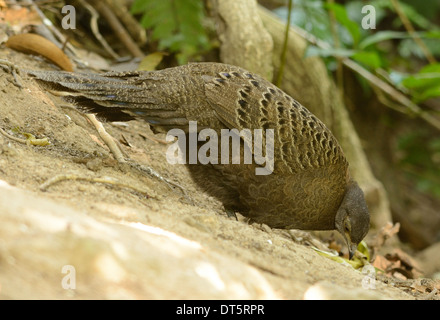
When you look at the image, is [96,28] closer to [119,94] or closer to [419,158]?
[119,94]

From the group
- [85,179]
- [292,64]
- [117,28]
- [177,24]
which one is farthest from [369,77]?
[85,179]

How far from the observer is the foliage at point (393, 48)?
20.0 ft

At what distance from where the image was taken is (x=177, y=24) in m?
6.14

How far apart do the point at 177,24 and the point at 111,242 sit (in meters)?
4.41

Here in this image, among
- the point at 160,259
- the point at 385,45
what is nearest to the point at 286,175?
the point at 160,259

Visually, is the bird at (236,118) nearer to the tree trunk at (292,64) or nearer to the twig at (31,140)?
the twig at (31,140)

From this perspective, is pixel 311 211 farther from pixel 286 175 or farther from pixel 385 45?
pixel 385 45

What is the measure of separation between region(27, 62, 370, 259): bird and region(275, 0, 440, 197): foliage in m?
2.20

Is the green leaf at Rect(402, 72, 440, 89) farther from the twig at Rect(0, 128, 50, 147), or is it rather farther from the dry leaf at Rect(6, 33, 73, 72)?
the twig at Rect(0, 128, 50, 147)

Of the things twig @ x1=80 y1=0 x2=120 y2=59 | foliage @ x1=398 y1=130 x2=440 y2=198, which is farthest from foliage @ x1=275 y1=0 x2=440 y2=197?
twig @ x1=80 y1=0 x2=120 y2=59

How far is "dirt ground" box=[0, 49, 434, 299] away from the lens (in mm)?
2053

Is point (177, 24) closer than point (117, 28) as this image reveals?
Yes

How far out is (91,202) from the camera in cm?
279

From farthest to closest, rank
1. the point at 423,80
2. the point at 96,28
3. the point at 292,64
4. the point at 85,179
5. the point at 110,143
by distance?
the point at 292,64, the point at 96,28, the point at 423,80, the point at 110,143, the point at 85,179
